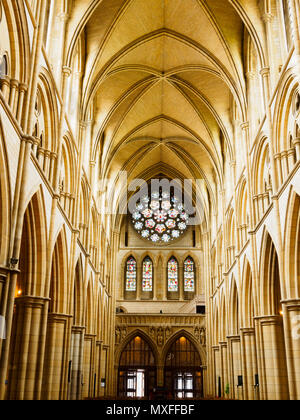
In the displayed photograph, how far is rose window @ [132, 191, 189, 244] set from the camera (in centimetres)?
3728

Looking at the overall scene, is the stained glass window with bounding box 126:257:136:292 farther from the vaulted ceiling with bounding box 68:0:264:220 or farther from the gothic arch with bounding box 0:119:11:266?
the gothic arch with bounding box 0:119:11:266

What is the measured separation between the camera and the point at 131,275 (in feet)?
119

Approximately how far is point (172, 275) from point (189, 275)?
4.39ft

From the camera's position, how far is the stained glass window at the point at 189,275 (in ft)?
117

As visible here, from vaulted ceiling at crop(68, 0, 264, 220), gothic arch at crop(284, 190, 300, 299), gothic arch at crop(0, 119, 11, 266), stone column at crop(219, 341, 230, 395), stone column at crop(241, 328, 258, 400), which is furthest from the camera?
stone column at crop(219, 341, 230, 395)

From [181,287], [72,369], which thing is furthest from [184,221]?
[72,369]

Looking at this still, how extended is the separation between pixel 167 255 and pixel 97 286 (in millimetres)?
12134

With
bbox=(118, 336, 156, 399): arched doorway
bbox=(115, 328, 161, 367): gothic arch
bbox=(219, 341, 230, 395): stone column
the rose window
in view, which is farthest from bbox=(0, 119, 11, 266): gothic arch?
the rose window

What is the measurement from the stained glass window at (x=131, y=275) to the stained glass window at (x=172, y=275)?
2775 millimetres

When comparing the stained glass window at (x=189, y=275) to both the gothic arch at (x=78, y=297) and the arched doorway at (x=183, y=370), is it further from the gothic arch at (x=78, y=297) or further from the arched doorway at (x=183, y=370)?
the gothic arch at (x=78, y=297)

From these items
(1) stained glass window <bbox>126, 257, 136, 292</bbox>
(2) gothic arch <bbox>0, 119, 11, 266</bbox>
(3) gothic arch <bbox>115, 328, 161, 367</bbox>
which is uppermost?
(1) stained glass window <bbox>126, 257, 136, 292</bbox>

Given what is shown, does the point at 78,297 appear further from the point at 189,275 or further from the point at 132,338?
the point at 189,275

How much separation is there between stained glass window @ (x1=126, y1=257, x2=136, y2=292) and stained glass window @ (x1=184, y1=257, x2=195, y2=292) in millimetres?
4044

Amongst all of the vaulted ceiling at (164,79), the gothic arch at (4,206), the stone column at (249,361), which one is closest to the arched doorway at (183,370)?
the vaulted ceiling at (164,79)
